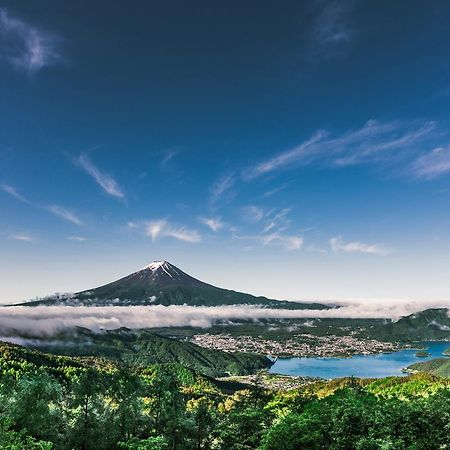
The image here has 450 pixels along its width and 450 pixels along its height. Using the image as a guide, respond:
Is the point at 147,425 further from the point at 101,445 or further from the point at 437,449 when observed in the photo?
the point at 437,449

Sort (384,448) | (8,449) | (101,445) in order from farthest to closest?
(101,445), (384,448), (8,449)

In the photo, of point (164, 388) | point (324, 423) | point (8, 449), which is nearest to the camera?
point (8, 449)

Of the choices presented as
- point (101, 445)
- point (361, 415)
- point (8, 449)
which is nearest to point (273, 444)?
point (361, 415)

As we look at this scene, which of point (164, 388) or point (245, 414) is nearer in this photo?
point (245, 414)

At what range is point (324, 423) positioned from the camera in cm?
3309

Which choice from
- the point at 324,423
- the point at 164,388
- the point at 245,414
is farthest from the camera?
the point at 164,388

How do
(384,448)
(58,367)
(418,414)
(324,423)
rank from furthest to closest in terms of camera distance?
(58,367), (324,423), (418,414), (384,448)

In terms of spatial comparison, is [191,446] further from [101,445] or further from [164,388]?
[101,445]

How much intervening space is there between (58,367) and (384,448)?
18247 cm

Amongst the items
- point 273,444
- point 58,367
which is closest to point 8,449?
point 273,444

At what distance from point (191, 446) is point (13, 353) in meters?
173

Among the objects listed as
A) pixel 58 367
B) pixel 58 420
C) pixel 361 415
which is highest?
pixel 361 415

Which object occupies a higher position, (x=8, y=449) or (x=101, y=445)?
(x=8, y=449)

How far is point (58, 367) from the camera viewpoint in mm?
179375
